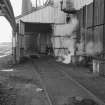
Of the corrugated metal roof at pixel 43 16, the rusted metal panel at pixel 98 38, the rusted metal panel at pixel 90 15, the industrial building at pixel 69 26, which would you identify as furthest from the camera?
the corrugated metal roof at pixel 43 16

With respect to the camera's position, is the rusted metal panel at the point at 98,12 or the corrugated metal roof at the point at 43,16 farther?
the corrugated metal roof at the point at 43,16

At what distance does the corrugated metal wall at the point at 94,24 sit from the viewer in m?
17.7

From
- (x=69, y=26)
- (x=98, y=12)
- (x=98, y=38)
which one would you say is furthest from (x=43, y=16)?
(x=98, y=38)

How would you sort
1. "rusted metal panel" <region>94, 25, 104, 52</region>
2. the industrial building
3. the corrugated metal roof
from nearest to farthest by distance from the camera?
"rusted metal panel" <region>94, 25, 104, 52</region> < the industrial building < the corrugated metal roof

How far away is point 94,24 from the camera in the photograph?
1953cm

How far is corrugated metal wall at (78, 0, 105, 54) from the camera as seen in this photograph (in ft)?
58.0

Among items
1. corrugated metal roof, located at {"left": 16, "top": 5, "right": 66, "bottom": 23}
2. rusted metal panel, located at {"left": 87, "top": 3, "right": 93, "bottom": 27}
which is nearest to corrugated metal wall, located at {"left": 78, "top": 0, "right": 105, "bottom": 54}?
rusted metal panel, located at {"left": 87, "top": 3, "right": 93, "bottom": 27}

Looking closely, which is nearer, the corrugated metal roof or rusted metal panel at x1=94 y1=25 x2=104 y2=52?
rusted metal panel at x1=94 y1=25 x2=104 y2=52

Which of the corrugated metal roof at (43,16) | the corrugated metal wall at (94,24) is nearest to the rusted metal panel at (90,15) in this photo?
the corrugated metal wall at (94,24)

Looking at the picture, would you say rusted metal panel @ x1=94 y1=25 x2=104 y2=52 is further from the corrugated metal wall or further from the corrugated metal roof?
the corrugated metal roof

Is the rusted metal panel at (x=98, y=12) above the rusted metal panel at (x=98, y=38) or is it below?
above

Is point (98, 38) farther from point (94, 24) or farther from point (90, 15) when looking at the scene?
point (90, 15)

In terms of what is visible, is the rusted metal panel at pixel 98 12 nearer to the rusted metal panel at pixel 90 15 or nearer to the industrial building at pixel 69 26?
the industrial building at pixel 69 26

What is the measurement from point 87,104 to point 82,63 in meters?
14.1
